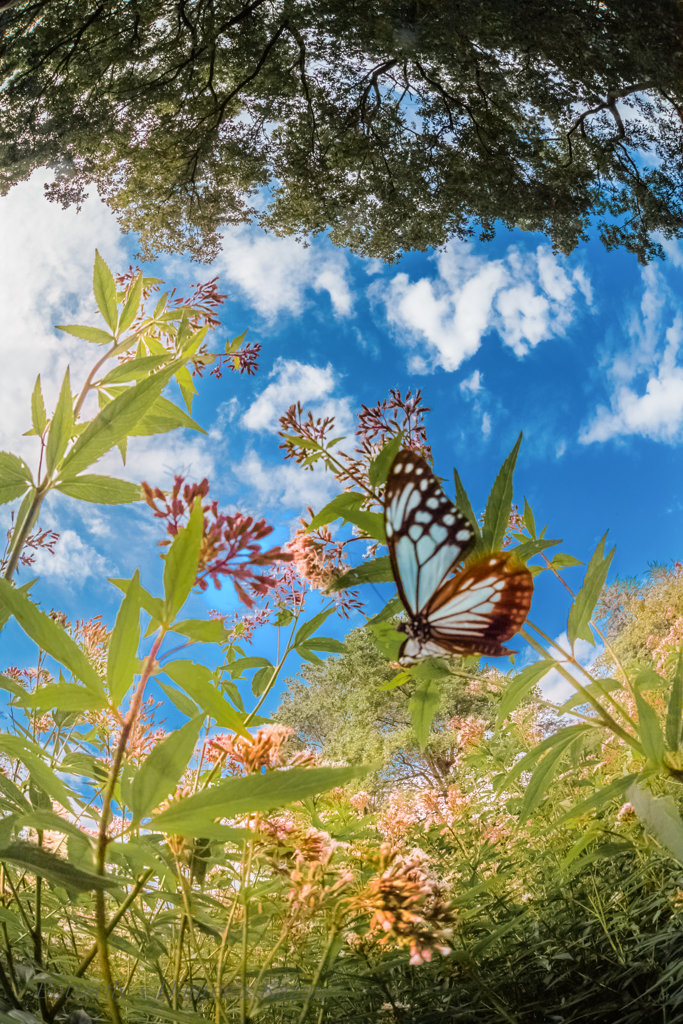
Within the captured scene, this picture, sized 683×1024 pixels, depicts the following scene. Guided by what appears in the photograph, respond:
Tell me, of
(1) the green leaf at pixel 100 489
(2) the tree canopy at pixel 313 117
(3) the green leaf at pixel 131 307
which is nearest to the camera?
(1) the green leaf at pixel 100 489

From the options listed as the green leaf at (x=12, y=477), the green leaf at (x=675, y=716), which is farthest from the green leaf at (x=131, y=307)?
the green leaf at (x=675, y=716)

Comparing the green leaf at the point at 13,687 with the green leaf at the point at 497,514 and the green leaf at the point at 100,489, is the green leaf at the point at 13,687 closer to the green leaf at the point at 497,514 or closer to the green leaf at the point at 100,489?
the green leaf at the point at 100,489

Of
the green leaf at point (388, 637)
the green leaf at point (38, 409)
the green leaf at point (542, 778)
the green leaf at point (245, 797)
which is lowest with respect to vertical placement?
the green leaf at point (542, 778)

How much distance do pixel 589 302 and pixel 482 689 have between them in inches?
12.1

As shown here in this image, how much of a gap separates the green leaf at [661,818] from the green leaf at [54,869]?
0.57 feet

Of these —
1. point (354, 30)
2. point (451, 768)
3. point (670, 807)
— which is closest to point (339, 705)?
point (451, 768)

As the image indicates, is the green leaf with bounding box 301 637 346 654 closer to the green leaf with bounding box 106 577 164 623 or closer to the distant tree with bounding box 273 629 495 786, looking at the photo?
the distant tree with bounding box 273 629 495 786

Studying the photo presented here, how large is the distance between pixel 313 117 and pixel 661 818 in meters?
0.57

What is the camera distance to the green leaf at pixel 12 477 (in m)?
0.26

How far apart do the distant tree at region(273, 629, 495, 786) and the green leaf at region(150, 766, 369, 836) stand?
0.20 meters

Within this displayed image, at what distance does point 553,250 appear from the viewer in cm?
51

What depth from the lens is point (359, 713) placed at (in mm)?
373

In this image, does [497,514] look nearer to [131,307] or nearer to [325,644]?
[325,644]

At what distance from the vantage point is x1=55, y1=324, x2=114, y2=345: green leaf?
0.36 metres
